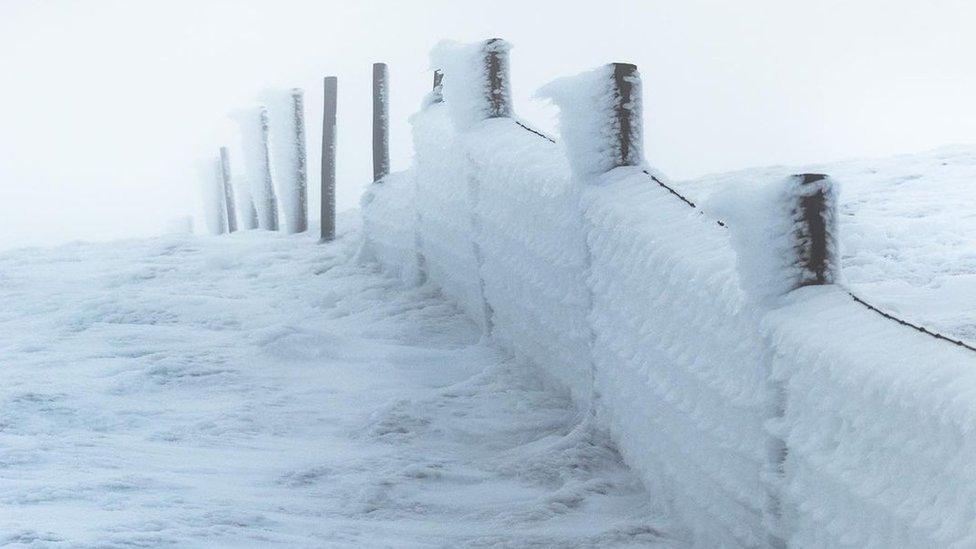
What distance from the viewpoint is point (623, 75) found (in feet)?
14.1

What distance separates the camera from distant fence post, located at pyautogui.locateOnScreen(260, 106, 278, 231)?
47.7 ft

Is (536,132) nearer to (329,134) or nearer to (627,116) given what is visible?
(627,116)

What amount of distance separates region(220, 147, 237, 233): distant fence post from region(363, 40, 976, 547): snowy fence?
1665 cm

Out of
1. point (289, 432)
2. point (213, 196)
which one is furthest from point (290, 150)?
point (213, 196)

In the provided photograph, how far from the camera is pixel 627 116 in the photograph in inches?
173

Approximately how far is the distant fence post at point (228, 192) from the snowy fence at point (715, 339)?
16.7 m

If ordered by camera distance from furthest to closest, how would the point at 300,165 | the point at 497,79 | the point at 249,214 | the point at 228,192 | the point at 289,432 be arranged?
the point at 228,192 < the point at 249,214 < the point at 300,165 < the point at 497,79 < the point at 289,432

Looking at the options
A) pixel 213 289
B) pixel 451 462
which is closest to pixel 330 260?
pixel 213 289

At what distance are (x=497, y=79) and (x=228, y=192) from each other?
56.4 ft

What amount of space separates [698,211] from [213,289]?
569cm

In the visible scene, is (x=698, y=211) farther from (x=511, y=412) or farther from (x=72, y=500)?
(x=72, y=500)

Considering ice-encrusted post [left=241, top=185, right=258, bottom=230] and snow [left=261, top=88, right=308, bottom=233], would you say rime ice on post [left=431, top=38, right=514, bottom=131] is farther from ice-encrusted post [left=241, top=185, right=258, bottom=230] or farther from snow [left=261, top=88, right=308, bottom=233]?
ice-encrusted post [left=241, top=185, right=258, bottom=230]

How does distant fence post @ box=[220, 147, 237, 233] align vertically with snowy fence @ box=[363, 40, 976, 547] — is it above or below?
below

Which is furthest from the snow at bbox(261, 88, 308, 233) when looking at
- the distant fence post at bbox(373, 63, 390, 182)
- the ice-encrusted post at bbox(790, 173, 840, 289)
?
the ice-encrusted post at bbox(790, 173, 840, 289)
